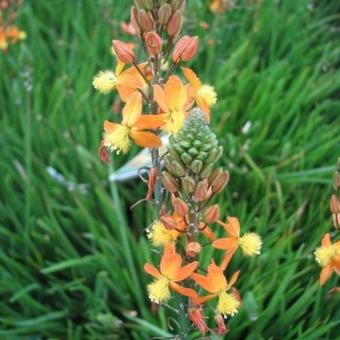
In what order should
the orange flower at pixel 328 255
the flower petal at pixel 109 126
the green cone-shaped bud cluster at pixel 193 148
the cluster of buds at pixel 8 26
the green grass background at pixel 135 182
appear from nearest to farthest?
the green cone-shaped bud cluster at pixel 193 148
the flower petal at pixel 109 126
the orange flower at pixel 328 255
the green grass background at pixel 135 182
the cluster of buds at pixel 8 26

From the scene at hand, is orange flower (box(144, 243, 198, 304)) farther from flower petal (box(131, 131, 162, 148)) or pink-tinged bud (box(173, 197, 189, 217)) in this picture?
flower petal (box(131, 131, 162, 148))

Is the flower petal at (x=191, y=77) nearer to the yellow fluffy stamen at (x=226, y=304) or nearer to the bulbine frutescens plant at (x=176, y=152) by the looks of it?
the bulbine frutescens plant at (x=176, y=152)

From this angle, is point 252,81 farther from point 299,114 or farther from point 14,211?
point 14,211

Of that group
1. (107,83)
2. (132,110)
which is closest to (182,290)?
(132,110)

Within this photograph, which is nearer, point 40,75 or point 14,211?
point 14,211

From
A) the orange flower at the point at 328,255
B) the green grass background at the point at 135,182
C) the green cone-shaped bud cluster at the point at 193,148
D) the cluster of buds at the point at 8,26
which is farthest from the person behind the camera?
the cluster of buds at the point at 8,26

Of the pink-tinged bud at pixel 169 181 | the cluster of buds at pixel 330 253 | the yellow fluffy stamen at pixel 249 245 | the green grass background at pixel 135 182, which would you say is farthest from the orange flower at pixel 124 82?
the green grass background at pixel 135 182

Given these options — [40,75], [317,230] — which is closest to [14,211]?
[40,75]
